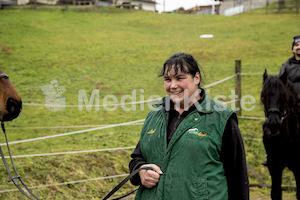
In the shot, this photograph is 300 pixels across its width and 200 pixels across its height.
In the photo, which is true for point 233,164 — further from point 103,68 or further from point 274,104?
point 103,68

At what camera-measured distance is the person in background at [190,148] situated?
180 centimetres

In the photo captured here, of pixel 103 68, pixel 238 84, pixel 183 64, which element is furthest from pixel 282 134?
pixel 103 68

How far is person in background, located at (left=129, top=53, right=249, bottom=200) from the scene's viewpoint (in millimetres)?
1798

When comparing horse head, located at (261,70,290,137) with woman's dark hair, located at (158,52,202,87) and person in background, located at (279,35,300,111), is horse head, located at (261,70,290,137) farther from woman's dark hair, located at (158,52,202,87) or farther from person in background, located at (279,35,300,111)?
woman's dark hair, located at (158,52,202,87)

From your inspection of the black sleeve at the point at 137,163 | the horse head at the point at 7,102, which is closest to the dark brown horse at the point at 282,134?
the black sleeve at the point at 137,163

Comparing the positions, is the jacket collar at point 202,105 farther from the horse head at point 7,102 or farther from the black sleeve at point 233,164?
the horse head at point 7,102

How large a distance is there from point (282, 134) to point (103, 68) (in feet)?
35.4

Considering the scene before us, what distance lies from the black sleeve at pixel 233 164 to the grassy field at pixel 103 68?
910mm

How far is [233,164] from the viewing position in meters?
1.88

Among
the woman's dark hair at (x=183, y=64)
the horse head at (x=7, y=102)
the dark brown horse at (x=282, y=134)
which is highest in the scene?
the woman's dark hair at (x=183, y=64)

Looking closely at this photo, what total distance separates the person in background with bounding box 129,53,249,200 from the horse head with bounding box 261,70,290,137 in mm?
2261

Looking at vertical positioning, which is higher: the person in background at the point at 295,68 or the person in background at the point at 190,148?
the person in background at the point at 295,68

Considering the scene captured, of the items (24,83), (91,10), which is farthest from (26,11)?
(24,83)

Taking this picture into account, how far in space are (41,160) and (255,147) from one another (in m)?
4.59
